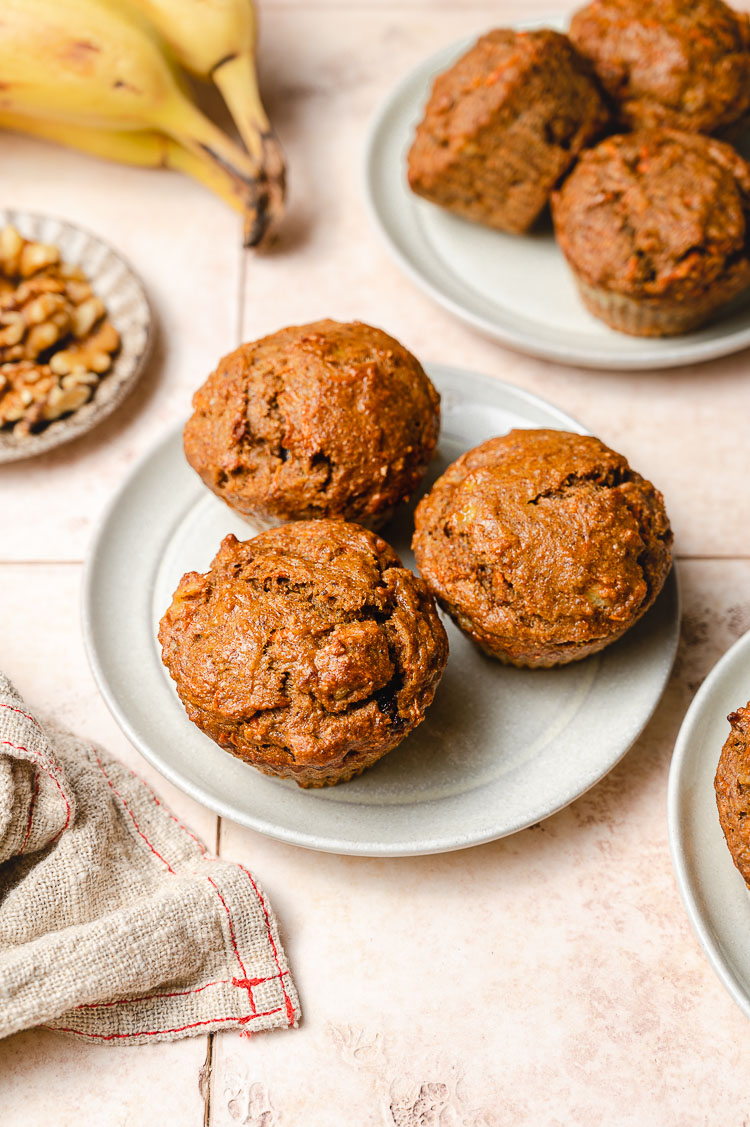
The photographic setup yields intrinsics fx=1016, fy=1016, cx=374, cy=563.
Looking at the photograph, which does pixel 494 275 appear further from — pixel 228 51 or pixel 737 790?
pixel 737 790

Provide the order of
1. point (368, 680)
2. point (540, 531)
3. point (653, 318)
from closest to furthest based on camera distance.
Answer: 1. point (368, 680)
2. point (540, 531)
3. point (653, 318)

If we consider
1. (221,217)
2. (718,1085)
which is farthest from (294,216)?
(718,1085)

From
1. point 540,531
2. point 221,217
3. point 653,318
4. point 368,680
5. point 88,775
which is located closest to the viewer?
point 368,680

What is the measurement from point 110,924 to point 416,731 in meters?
0.64

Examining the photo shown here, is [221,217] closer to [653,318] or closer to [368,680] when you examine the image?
[653,318]

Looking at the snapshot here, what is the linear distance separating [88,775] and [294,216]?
167cm

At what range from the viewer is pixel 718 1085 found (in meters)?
1.74

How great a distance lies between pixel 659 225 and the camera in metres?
2.25

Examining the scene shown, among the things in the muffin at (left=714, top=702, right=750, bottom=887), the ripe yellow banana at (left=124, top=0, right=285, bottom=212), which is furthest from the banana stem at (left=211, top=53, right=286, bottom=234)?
the muffin at (left=714, top=702, right=750, bottom=887)

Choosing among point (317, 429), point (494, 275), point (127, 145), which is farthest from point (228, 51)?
point (317, 429)

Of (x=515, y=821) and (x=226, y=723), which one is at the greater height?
(x=226, y=723)

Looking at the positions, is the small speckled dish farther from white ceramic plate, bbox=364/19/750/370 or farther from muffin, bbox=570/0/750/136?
muffin, bbox=570/0/750/136

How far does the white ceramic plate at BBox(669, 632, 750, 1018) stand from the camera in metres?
1.69

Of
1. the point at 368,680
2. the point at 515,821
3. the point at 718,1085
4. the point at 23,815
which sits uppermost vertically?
the point at 368,680
